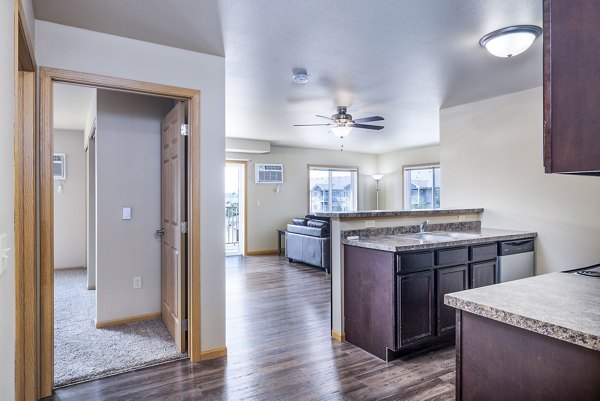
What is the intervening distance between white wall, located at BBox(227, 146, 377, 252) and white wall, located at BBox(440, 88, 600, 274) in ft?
13.9

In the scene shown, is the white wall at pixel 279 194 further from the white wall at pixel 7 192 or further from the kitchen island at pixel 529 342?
the kitchen island at pixel 529 342

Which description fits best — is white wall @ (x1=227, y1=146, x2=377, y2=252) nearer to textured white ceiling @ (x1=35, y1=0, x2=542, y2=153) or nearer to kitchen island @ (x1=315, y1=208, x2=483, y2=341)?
textured white ceiling @ (x1=35, y1=0, x2=542, y2=153)

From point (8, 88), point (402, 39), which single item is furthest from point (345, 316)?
point (8, 88)

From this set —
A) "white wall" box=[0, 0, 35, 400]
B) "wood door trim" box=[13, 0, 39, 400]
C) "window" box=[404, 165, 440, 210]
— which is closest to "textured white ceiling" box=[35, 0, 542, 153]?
"wood door trim" box=[13, 0, 39, 400]

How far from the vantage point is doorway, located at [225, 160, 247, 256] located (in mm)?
7852

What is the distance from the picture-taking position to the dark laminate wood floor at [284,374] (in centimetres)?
230

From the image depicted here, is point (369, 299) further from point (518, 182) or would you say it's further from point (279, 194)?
point (279, 194)

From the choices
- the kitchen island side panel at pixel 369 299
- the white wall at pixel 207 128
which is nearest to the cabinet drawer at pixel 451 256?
the kitchen island side panel at pixel 369 299

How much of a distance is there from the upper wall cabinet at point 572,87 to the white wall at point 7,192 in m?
1.57

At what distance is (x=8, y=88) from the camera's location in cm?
128

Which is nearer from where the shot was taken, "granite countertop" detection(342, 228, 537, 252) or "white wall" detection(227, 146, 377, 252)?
"granite countertop" detection(342, 228, 537, 252)

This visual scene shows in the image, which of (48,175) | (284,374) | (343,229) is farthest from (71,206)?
(284,374)

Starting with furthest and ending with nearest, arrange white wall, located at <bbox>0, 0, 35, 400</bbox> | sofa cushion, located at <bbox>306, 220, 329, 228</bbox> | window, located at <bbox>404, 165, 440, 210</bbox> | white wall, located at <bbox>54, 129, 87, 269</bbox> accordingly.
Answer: window, located at <bbox>404, 165, 440, 210</bbox>, white wall, located at <bbox>54, 129, 87, 269</bbox>, sofa cushion, located at <bbox>306, 220, 329, 228</bbox>, white wall, located at <bbox>0, 0, 35, 400</bbox>

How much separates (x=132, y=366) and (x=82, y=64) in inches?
85.6
